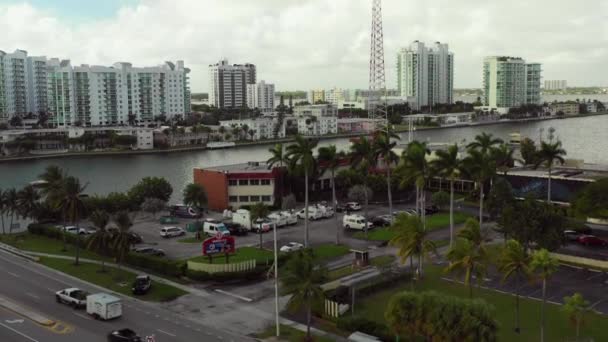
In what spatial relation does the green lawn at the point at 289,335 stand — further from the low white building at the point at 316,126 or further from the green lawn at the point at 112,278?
the low white building at the point at 316,126

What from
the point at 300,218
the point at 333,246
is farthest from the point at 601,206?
the point at 300,218

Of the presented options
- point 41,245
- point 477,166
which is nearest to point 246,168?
point 41,245

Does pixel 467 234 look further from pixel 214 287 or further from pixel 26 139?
pixel 26 139

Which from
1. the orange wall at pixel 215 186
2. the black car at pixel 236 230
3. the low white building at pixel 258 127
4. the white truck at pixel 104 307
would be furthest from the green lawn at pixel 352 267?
the low white building at pixel 258 127

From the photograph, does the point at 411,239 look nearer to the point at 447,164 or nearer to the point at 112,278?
the point at 447,164

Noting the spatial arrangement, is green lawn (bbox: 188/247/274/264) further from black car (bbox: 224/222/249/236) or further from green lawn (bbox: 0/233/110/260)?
green lawn (bbox: 0/233/110/260)

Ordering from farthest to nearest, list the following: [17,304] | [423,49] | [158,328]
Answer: [423,49] → [17,304] → [158,328]
